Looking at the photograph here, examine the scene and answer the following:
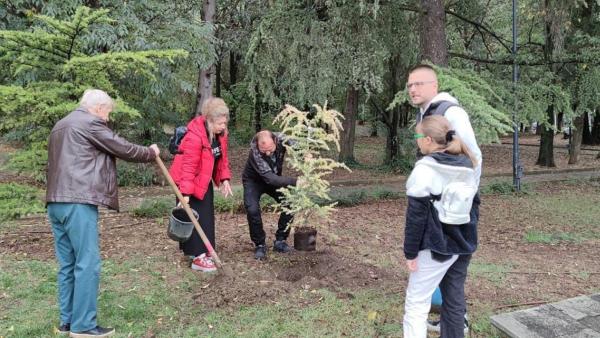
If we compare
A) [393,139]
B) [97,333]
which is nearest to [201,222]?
[97,333]

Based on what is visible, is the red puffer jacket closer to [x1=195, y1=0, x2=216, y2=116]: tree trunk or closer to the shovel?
the shovel

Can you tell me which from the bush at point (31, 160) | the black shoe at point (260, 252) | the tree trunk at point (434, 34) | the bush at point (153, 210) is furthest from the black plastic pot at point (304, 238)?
the tree trunk at point (434, 34)

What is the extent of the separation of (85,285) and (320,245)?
3.01 meters

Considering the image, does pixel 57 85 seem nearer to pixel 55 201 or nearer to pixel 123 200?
pixel 55 201

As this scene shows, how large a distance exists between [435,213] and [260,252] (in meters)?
2.69

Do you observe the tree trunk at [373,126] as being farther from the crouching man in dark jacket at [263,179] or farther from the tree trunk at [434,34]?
the crouching man in dark jacket at [263,179]

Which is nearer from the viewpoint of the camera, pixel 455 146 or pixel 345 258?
pixel 455 146

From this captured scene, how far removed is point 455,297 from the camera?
308 centimetres

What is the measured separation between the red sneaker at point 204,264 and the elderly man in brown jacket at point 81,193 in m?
1.38

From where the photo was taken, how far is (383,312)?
12.9 feet

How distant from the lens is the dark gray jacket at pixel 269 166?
15.9 feet

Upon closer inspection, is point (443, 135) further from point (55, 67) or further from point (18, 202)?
point (18, 202)

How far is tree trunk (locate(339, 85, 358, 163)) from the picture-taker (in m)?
15.4

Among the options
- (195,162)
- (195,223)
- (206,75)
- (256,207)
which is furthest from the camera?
(206,75)
